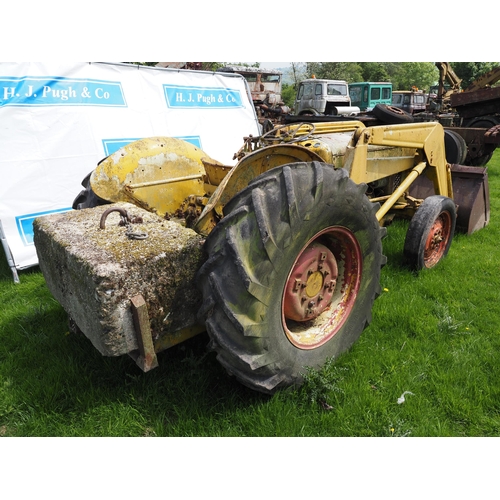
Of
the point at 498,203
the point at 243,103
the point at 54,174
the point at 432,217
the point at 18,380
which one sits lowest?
the point at 498,203

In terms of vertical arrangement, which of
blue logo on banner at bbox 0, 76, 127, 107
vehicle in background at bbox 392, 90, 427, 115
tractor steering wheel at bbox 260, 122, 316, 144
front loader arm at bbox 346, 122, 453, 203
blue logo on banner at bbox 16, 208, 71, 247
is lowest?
vehicle in background at bbox 392, 90, 427, 115

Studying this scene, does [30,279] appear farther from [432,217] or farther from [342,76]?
[342,76]

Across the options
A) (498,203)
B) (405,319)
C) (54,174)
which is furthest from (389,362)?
(498,203)

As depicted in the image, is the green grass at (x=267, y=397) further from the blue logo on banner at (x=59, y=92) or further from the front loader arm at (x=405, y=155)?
the blue logo on banner at (x=59, y=92)

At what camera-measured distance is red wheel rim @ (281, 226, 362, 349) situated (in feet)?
8.05

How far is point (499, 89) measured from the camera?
11.1 m

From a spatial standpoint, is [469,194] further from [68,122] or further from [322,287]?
[68,122]

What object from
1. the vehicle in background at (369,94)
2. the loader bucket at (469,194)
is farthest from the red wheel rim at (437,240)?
the vehicle in background at (369,94)

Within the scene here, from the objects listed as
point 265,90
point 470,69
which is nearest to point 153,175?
point 265,90

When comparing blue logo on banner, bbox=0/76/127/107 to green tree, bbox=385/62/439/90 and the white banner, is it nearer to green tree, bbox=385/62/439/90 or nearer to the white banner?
the white banner

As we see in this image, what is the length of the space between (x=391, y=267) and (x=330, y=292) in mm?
1741

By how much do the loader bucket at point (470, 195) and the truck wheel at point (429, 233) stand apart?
966mm

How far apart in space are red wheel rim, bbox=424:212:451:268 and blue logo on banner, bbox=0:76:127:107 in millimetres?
4270

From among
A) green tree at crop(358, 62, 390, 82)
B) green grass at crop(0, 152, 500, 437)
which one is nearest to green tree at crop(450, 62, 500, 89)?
green tree at crop(358, 62, 390, 82)
